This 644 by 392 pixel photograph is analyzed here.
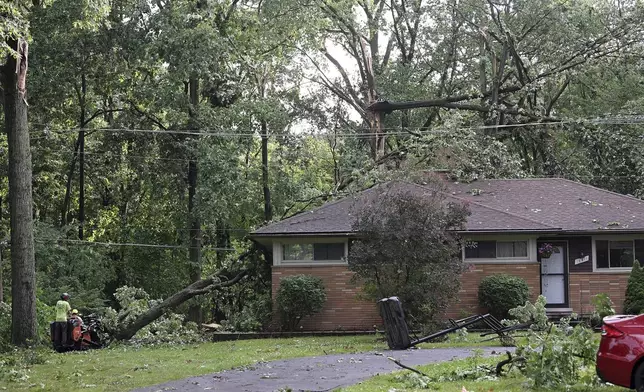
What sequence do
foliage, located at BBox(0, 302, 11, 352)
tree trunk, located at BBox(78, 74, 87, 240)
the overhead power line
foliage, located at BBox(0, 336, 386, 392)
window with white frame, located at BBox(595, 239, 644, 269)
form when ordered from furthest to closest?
tree trunk, located at BBox(78, 74, 87, 240) < the overhead power line < window with white frame, located at BBox(595, 239, 644, 269) < foliage, located at BBox(0, 302, 11, 352) < foliage, located at BBox(0, 336, 386, 392)

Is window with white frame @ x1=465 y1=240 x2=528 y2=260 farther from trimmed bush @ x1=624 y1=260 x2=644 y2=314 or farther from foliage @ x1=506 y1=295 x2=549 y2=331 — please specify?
foliage @ x1=506 y1=295 x2=549 y2=331

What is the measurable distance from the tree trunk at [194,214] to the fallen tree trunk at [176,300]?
700 cm

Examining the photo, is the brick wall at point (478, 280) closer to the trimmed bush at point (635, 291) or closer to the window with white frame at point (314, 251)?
the trimmed bush at point (635, 291)

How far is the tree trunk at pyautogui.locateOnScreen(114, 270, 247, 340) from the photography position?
26234 mm

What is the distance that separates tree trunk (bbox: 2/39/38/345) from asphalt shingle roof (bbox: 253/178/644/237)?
21.4ft

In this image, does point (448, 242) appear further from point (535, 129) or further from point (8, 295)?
point (8, 295)

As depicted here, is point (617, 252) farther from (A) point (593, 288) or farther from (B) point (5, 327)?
(B) point (5, 327)

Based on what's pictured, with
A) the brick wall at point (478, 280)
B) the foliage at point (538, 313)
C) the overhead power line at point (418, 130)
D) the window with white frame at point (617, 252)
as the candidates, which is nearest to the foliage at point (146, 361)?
the foliage at point (538, 313)

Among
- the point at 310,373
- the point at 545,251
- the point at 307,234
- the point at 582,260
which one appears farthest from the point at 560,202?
the point at 310,373

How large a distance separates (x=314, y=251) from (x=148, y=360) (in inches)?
350

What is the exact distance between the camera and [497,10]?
34.3 meters

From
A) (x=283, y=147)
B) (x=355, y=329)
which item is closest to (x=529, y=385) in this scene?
(x=355, y=329)

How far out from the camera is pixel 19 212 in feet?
77.2

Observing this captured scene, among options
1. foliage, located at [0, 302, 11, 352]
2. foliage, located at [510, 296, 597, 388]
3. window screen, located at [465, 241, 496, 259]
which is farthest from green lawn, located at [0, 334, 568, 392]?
window screen, located at [465, 241, 496, 259]
